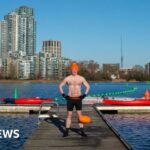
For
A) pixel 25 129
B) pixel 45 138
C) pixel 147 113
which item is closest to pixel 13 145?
pixel 45 138

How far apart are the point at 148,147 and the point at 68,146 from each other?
678cm

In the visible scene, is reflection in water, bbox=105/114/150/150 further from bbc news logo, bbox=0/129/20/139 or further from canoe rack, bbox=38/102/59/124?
bbc news logo, bbox=0/129/20/139

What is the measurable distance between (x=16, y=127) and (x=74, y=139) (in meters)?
12.2

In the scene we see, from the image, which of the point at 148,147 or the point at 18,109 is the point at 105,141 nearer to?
the point at 148,147

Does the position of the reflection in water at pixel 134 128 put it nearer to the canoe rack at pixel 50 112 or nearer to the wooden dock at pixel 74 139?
the wooden dock at pixel 74 139

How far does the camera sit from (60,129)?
1822cm

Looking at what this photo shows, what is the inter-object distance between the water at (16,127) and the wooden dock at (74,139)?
198 centimetres

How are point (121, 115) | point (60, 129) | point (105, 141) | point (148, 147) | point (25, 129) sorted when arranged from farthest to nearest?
1. point (121, 115)
2. point (25, 129)
3. point (148, 147)
4. point (60, 129)
5. point (105, 141)

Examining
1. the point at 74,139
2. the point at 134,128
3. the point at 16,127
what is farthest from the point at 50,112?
the point at 74,139

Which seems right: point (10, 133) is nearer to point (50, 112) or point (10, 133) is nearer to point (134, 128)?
point (50, 112)

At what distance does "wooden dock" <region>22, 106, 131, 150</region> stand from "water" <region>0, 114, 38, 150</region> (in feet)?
6.50

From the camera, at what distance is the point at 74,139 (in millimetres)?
15383

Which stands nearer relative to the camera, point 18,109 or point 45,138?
point 45,138

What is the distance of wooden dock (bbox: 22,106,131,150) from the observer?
14.0 m
